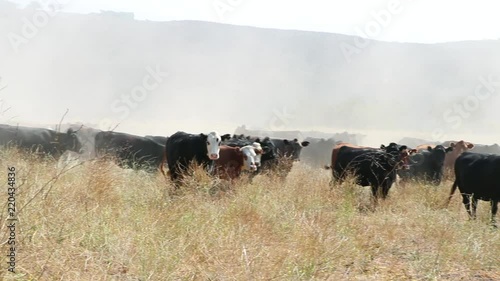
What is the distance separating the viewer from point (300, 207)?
318 inches

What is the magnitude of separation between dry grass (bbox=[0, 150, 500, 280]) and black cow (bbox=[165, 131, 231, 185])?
89.7 inches

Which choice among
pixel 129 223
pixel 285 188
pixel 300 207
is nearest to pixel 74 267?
pixel 129 223

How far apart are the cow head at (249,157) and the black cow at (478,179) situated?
153 inches

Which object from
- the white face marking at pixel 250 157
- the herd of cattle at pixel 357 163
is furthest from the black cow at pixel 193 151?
the white face marking at pixel 250 157

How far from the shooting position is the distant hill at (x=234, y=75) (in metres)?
67.3

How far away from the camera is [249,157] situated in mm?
11969

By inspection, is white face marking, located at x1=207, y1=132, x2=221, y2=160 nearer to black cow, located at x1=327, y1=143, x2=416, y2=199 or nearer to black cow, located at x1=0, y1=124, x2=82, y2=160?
black cow, located at x1=327, y1=143, x2=416, y2=199

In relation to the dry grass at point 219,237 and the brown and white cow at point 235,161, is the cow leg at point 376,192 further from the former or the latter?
the brown and white cow at point 235,161

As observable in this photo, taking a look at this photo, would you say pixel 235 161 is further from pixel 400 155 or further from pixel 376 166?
pixel 400 155

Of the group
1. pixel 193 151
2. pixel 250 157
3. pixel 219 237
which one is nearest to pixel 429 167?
pixel 250 157

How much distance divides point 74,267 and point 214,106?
70426 mm

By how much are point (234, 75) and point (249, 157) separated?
234 ft

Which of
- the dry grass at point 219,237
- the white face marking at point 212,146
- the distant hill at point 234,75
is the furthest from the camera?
the distant hill at point 234,75

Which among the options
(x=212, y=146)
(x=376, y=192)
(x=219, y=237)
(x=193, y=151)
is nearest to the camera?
(x=219, y=237)
